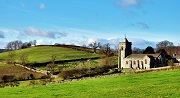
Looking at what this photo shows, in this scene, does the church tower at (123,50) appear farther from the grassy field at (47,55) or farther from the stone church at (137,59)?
the grassy field at (47,55)

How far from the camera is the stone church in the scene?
365ft

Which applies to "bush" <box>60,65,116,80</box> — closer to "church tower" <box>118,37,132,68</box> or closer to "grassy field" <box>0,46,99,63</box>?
"church tower" <box>118,37,132,68</box>

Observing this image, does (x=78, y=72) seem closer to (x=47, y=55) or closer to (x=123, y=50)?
(x=123, y=50)

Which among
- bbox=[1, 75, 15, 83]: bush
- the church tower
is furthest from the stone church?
bbox=[1, 75, 15, 83]: bush

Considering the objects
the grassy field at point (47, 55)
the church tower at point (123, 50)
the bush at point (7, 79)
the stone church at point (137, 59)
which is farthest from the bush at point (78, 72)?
the grassy field at point (47, 55)

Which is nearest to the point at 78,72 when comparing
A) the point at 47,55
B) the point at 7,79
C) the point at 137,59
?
the point at 7,79

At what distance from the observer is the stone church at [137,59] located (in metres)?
111

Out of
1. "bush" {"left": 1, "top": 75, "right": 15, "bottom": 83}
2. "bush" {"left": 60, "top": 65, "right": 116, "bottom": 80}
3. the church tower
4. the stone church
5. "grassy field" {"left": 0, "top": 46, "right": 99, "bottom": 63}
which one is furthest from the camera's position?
"grassy field" {"left": 0, "top": 46, "right": 99, "bottom": 63}

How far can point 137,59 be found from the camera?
11469 cm

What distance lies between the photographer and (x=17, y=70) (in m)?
101

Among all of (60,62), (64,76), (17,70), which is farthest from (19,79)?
(60,62)

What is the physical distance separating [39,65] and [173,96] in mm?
104404

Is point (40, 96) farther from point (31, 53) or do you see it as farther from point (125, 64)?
point (31, 53)

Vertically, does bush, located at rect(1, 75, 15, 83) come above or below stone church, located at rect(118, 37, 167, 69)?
below
